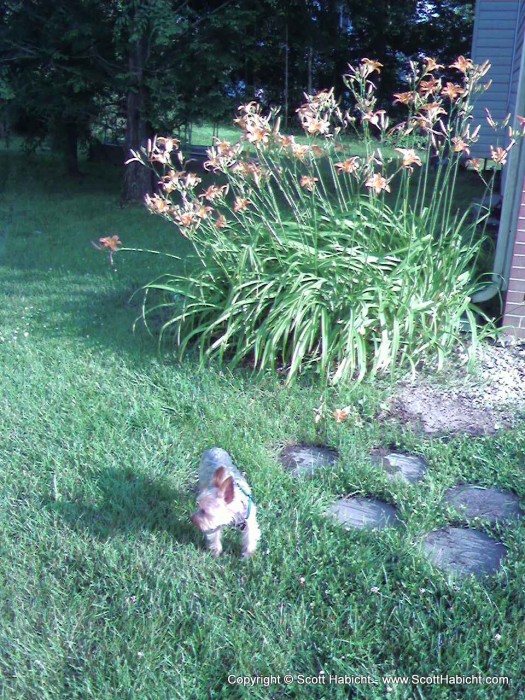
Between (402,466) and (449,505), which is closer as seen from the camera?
(449,505)

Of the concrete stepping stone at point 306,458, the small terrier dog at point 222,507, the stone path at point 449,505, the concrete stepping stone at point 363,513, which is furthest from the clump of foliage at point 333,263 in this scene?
the small terrier dog at point 222,507

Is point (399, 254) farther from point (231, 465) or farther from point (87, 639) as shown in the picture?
point (87, 639)

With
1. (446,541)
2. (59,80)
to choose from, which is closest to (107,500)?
(446,541)

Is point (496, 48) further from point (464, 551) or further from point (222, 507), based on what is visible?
point (222, 507)

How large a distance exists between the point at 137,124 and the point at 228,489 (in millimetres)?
9261

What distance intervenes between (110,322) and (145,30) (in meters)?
5.62

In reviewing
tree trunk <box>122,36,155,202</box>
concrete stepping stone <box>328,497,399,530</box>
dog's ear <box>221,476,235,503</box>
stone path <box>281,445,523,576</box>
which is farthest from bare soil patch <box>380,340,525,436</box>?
tree trunk <box>122,36,155,202</box>

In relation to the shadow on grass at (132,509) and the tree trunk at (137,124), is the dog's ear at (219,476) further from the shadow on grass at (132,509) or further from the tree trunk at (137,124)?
the tree trunk at (137,124)

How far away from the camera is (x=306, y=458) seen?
3340 mm

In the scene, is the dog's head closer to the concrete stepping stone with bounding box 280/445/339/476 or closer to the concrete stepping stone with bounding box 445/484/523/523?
the concrete stepping stone with bounding box 280/445/339/476

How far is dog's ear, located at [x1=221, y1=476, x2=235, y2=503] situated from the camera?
2335 mm

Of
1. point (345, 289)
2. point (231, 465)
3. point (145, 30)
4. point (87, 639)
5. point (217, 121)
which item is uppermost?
point (145, 30)

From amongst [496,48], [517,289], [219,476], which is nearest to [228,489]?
[219,476]

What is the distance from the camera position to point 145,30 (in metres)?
9.14
